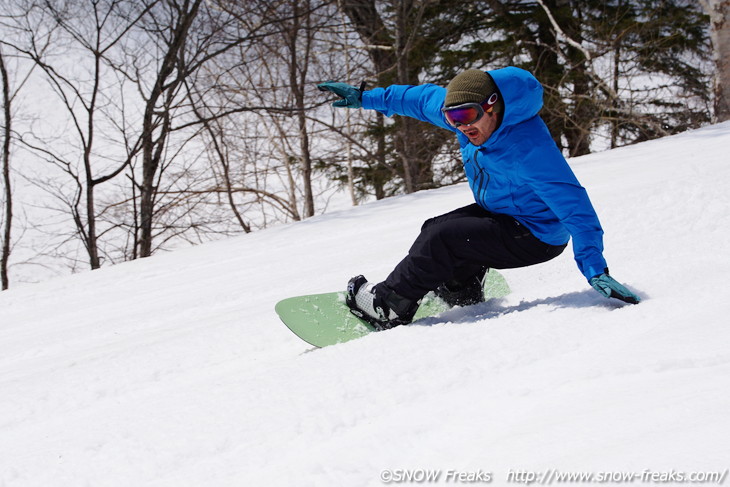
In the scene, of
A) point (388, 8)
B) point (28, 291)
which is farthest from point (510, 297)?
point (388, 8)

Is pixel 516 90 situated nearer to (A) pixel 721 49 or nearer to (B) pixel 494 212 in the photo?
(B) pixel 494 212

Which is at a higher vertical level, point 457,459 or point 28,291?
point 28,291

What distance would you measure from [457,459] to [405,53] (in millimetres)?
8289

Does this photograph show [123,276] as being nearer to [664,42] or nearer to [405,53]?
[405,53]

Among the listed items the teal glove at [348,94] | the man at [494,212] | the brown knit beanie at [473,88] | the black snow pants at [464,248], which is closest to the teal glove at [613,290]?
the man at [494,212]

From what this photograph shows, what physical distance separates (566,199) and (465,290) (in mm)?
Result: 649

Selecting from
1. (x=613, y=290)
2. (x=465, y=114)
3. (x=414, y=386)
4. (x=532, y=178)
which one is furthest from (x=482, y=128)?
(x=414, y=386)

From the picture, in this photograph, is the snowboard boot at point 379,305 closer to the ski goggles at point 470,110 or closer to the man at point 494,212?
the man at point 494,212

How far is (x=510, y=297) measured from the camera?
239cm

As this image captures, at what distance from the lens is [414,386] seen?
142cm

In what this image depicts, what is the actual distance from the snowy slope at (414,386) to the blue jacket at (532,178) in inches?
9.9

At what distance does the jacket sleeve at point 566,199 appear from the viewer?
184cm

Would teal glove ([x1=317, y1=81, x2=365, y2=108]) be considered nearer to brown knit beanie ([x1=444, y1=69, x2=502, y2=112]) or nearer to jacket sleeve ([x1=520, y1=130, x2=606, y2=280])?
brown knit beanie ([x1=444, y1=69, x2=502, y2=112])

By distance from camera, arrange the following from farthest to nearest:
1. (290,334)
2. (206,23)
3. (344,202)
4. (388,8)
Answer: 1. (344,202)
2. (388,8)
3. (206,23)
4. (290,334)
